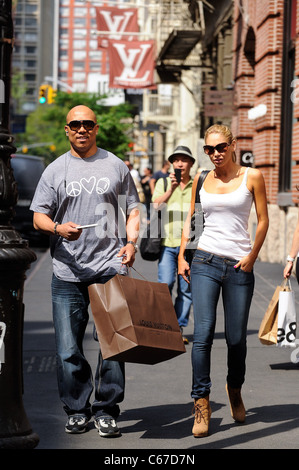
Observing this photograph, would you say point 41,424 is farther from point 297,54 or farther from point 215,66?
point 215,66

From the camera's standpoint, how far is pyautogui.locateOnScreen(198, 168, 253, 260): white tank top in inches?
235

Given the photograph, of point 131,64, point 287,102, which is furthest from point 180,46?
point 287,102

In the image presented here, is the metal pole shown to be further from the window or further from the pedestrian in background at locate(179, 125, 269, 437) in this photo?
the window

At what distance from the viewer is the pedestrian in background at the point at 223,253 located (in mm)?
5953

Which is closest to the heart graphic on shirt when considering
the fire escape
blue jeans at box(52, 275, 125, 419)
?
blue jeans at box(52, 275, 125, 419)

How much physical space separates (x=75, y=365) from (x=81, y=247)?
749 millimetres

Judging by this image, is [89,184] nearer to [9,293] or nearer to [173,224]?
[9,293]

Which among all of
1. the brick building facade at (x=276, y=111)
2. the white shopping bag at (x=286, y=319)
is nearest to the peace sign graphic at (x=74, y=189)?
the white shopping bag at (x=286, y=319)

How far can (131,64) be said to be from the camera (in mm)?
34281

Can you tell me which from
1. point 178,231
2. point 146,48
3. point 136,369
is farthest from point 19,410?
point 146,48

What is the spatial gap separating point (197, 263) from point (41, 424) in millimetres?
1457

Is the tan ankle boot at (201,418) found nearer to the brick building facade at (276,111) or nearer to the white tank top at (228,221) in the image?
the white tank top at (228,221)

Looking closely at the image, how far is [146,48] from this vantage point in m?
33.8

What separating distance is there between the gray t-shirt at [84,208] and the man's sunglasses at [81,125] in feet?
0.65
